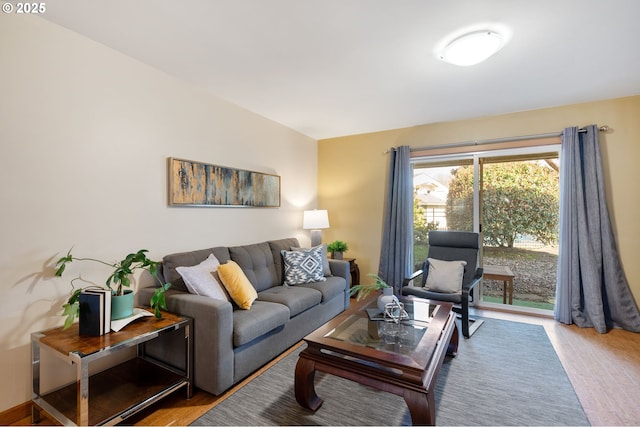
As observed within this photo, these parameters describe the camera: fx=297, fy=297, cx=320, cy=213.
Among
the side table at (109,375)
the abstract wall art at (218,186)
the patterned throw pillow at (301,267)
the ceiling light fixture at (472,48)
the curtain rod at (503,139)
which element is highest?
the ceiling light fixture at (472,48)

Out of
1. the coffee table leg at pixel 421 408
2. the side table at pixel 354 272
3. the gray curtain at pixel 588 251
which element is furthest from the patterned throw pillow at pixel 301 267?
the gray curtain at pixel 588 251

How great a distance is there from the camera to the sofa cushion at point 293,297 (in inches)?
104

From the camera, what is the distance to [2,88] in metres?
1.75

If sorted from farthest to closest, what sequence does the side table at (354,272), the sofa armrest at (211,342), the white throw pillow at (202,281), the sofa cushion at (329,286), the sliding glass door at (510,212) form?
the side table at (354,272), the sliding glass door at (510,212), the sofa cushion at (329,286), the white throw pillow at (202,281), the sofa armrest at (211,342)

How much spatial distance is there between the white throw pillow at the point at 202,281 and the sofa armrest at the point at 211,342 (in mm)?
193

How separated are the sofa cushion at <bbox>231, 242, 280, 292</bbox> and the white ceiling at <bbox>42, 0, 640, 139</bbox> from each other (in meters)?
1.63

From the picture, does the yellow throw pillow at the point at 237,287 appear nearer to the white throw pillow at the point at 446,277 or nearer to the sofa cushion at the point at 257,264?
the sofa cushion at the point at 257,264

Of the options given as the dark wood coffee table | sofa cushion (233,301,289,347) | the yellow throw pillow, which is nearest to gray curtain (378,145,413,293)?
the dark wood coffee table

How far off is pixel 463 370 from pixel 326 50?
269 centimetres

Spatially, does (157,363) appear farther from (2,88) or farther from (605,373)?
(605,373)

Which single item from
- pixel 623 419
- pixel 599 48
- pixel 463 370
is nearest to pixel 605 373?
pixel 623 419

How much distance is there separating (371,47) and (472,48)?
0.72 m

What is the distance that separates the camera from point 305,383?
1.82 m

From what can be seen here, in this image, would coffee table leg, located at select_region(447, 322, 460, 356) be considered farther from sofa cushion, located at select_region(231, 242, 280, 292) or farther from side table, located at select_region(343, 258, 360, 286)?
side table, located at select_region(343, 258, 360, 286)
